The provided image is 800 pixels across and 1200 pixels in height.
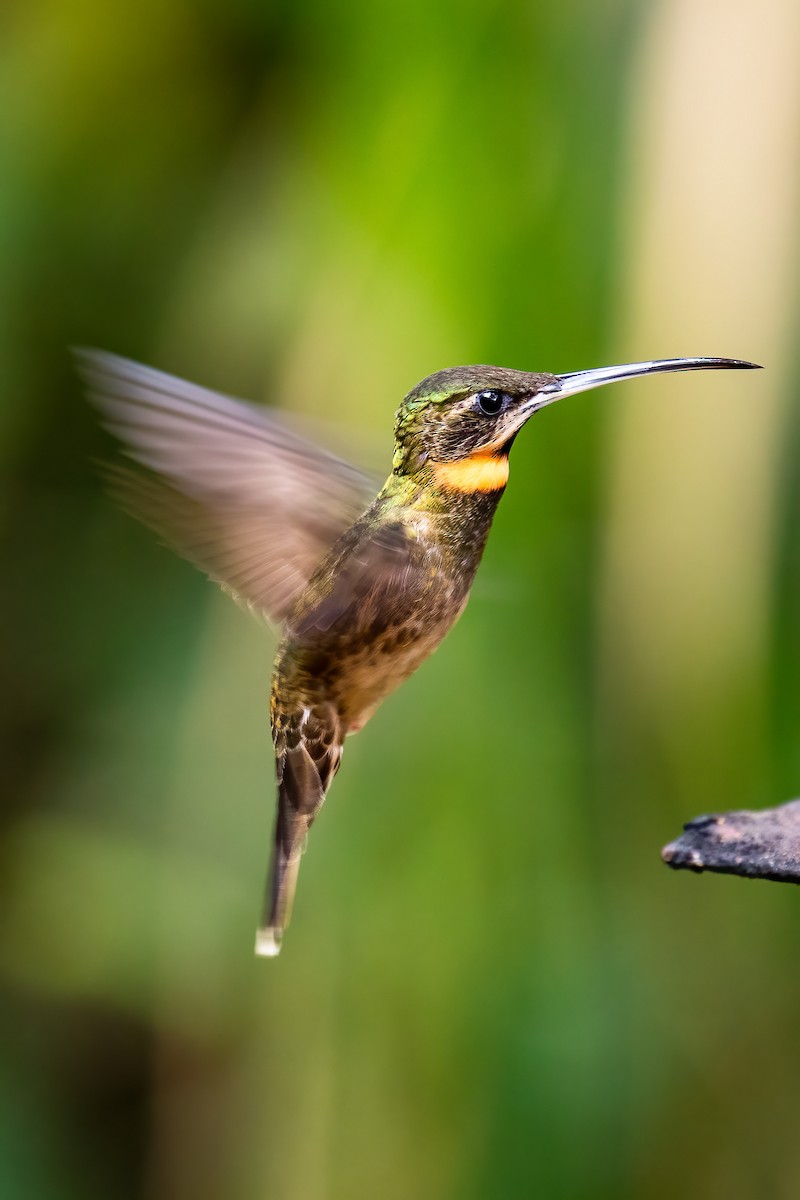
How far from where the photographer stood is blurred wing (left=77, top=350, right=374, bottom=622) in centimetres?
117

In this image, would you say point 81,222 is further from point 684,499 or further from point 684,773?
point 684,773

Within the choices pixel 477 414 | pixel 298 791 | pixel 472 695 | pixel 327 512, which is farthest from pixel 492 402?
pixel 472 695

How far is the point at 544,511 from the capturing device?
199 centimetres

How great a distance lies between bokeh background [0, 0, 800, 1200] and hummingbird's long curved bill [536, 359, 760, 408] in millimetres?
473

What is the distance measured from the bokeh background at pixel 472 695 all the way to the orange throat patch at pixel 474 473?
1.37ft

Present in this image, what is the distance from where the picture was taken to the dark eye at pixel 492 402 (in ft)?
3.82

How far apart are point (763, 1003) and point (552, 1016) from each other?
33cm

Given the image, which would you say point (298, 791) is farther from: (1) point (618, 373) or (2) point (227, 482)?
(1) point (618, 373)

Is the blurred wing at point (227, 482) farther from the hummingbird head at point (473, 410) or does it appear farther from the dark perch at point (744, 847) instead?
the dark perch at point (744, 847)

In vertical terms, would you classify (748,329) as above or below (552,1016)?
above

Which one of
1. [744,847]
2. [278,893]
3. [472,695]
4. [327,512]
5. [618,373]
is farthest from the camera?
[472,695]

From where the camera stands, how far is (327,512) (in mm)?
1262

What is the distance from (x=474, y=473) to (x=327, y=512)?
148 millimetres

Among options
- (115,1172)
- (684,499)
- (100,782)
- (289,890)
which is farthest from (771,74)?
(115,1172)
